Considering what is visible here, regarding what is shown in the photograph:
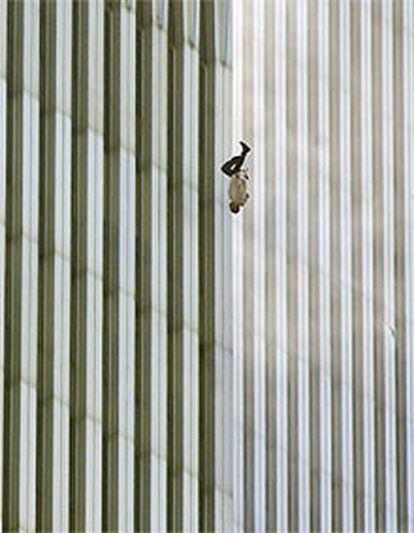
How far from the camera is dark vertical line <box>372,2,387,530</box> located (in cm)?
3234

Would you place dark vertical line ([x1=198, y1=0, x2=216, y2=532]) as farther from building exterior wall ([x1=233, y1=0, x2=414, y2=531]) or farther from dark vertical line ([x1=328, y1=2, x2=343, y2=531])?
dark vertical line ([x1=328, y1=2, x2=343, y2=531])

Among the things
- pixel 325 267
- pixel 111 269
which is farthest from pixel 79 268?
pixel 325 267

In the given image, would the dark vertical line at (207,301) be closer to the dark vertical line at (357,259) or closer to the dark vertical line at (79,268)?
the dark vertical line at (79,268)

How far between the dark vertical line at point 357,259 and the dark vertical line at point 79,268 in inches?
255

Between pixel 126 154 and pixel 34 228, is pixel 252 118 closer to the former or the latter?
pixel 126 154

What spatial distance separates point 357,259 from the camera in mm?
32281

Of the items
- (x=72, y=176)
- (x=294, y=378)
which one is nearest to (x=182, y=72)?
(x=72, y=176)

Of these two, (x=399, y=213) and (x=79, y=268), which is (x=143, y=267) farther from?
(x=399, y=213)

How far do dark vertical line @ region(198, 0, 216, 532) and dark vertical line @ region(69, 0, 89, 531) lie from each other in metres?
2.15

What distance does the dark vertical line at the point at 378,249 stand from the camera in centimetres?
3234

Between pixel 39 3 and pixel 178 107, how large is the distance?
256 cm

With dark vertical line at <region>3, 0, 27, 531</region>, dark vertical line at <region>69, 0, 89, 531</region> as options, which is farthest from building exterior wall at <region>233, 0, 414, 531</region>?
dark vertical line at <region>3, 0, 27, 531</region>

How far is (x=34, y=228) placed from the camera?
25.7m

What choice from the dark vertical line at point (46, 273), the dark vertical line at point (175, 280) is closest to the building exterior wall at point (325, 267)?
the dark vertical line at point (175, 280)
